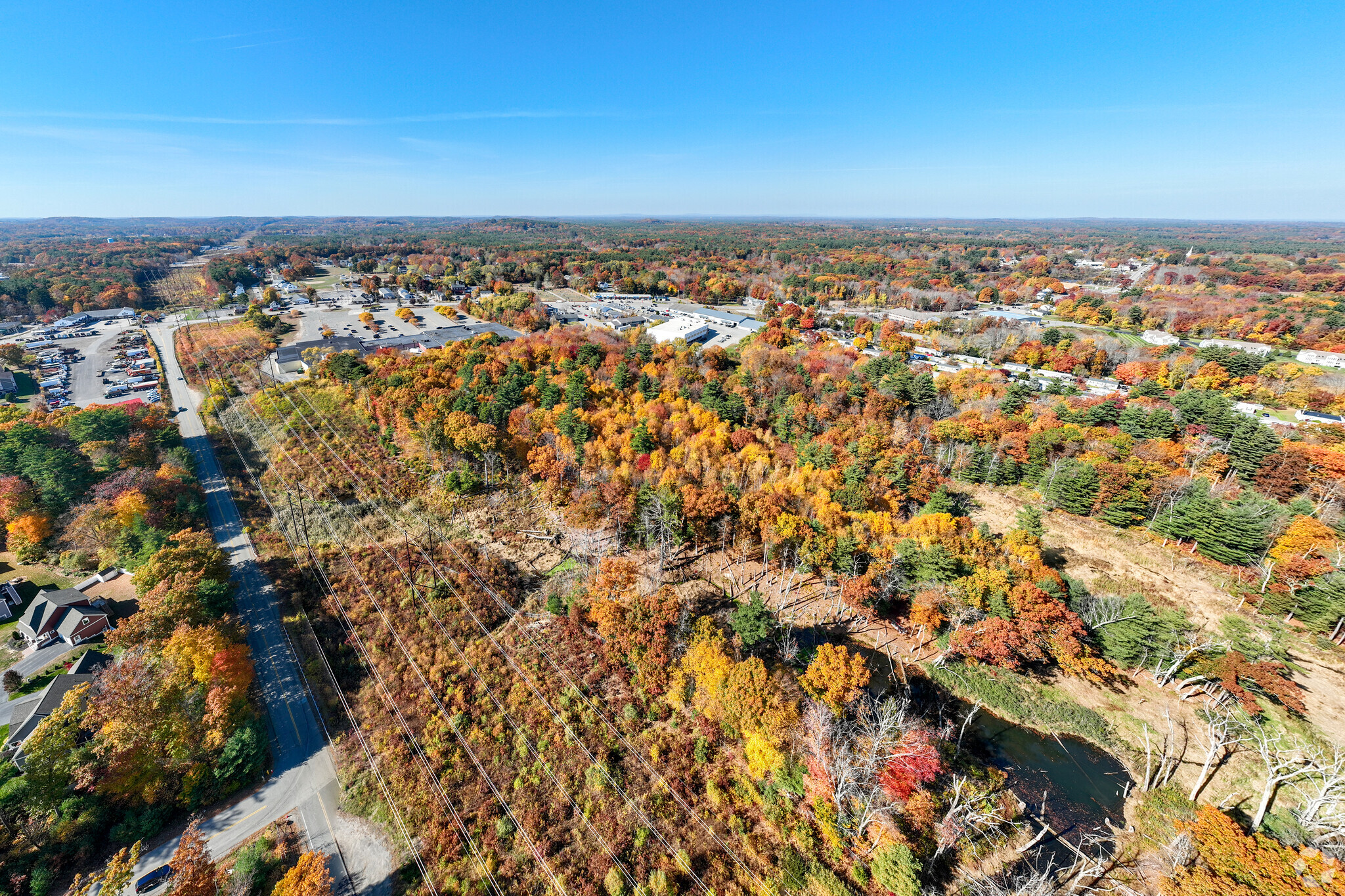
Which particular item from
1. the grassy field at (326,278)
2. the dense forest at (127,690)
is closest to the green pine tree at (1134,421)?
the dense forest at (127,690)

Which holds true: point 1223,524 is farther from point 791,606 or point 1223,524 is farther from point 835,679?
point 835,679

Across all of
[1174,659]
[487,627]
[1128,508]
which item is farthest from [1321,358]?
[487,627]

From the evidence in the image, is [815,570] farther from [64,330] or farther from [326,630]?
[64,330]

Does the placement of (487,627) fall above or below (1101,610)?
below

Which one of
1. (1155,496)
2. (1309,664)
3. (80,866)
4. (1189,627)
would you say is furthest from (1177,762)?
(80,866)

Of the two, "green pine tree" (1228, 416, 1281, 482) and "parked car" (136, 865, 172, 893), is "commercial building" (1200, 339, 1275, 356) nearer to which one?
"green pine tree" (1228, 416, 1281, 482)

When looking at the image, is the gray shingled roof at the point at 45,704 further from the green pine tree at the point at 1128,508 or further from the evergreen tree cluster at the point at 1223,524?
the evergreen tree cluster at the point at 1223,524

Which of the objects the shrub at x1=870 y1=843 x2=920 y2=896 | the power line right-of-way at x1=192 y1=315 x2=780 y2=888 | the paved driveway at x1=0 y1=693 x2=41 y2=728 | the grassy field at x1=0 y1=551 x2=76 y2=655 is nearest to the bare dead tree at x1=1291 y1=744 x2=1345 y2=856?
the shrub at x1=870 y1=843 x2=920 y2=896

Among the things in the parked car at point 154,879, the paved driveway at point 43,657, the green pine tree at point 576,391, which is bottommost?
the parked car at point 154,879
